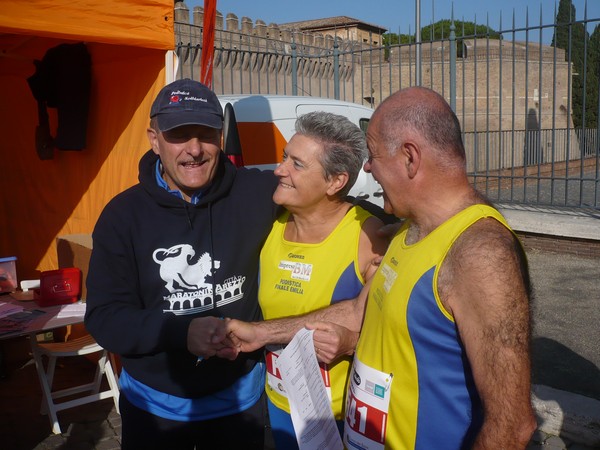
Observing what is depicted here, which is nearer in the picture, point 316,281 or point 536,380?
point 316,281

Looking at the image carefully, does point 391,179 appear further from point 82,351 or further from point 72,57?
point 72,57

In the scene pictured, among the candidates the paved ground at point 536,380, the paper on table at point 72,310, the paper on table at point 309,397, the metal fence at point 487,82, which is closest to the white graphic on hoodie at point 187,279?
the paper on table at point 309,397

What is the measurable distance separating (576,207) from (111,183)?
241 inches

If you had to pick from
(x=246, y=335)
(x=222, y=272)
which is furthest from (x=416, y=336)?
(x=222, y=272)

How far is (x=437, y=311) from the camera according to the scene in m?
1.48

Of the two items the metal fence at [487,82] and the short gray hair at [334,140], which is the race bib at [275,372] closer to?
the short gray hair at [334,140]

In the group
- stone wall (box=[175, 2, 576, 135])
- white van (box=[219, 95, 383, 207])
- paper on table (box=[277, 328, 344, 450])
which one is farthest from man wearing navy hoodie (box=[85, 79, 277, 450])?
stone wall (box=[175, 2, 576, 135])

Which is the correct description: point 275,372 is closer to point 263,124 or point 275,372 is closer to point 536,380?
point 536,380

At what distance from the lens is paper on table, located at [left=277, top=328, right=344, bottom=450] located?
72.2 inches

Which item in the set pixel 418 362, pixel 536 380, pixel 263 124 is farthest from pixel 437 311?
pixel 263 124

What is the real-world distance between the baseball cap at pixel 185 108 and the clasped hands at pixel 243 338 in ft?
2.17

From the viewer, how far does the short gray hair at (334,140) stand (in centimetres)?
220

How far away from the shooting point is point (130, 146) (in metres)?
4.25

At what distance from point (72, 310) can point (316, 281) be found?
2441 millimetres
